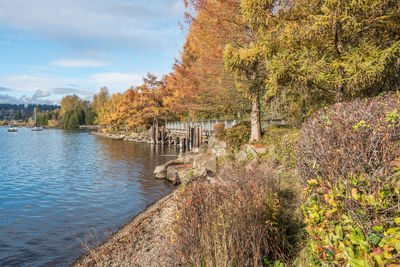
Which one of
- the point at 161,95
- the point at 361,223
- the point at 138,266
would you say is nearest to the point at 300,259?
the point at 361,223

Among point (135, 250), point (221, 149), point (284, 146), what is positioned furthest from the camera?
point (221, 149)

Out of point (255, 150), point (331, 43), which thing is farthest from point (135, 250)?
point (331, 43)

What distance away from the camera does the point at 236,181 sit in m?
5.15

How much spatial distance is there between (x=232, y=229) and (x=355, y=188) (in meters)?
1.63

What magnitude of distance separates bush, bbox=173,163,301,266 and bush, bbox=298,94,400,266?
0.85 m

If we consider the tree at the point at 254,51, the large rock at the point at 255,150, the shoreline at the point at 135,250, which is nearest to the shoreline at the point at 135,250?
the shoreline at the point at 135,250

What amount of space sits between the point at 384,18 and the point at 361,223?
9130 mm

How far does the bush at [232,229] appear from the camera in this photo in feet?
11.2

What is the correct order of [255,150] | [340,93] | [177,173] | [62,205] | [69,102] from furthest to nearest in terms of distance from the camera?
[69,102] < [177,173] < [255,150] < [62,205] < [340,93]

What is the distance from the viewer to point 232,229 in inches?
140

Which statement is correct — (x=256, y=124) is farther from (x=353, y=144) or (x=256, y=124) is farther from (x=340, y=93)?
(x=353, y=144)

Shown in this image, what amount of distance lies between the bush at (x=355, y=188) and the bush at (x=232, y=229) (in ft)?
2.77

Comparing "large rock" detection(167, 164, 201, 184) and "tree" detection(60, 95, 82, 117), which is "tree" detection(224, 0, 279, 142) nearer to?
"large rock" detection(167, 164, 201, 184)

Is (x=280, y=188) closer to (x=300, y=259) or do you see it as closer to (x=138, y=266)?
(x=300, y=259)
